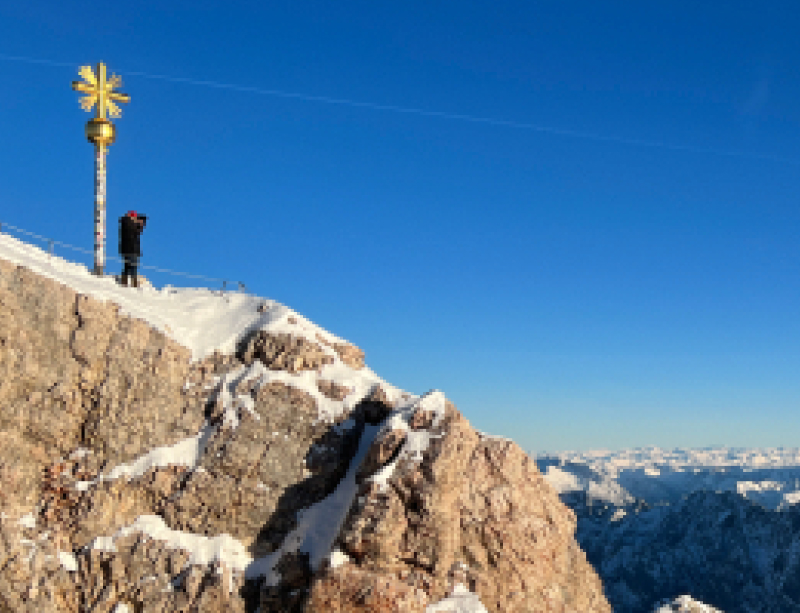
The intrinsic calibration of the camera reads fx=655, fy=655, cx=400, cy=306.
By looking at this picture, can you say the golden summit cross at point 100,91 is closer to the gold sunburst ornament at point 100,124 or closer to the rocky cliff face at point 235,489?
the gold sunburst ornament at point 100,124

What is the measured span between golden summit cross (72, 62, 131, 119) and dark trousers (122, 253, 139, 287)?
8856 millimetres

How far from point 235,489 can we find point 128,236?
17945 millimetres

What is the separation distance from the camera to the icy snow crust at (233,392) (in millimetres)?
28906

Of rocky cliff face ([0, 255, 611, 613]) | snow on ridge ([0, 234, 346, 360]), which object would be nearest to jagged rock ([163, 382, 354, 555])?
rocky cliff face ([0, 255, 611, 613])

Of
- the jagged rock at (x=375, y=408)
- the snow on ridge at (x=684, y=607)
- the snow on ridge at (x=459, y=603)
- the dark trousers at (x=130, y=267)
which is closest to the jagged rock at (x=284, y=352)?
the jagged rock at (x=375, y=408)

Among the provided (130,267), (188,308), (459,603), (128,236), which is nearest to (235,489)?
(459,603)

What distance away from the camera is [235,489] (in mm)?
30781

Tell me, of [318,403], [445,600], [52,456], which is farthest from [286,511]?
[52,456]

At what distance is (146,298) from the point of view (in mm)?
38781

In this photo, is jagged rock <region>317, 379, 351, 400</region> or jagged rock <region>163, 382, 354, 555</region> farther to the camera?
jagged rock <region>317, 379, 351, 400</region>

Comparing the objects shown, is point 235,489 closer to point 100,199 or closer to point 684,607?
point 100,199

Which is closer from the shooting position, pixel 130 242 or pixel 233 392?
pixel 233 392

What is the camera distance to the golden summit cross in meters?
39.8

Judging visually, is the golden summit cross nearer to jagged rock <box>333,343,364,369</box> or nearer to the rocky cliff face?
the rocky cliff face
